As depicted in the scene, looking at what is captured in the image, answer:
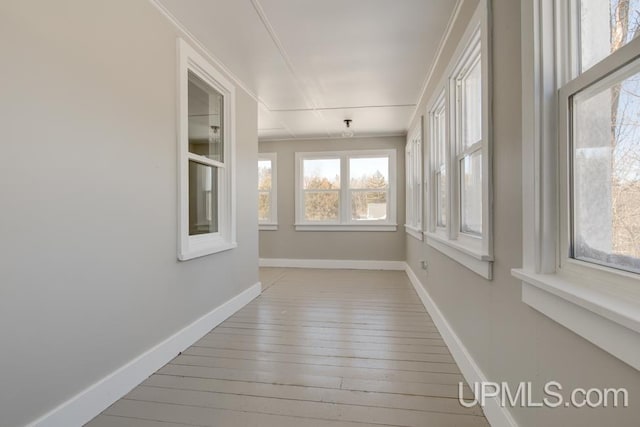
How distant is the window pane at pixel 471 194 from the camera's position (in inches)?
79.7

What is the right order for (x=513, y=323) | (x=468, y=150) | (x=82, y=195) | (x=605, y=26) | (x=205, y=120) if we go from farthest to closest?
(x=205, y=120)
(x=468, y=150)
(x=82, y=195)
(x=513, y=323)
(x=605, y=26)

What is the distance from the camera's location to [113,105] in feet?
5.88

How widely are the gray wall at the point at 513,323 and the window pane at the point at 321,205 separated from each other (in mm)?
3936

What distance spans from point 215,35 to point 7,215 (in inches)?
74.4

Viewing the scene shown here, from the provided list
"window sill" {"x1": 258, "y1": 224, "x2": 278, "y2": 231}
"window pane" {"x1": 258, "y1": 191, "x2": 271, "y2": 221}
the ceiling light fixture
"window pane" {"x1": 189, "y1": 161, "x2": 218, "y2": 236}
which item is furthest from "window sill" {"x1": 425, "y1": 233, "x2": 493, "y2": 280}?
"window pane" {"x1": 258, "y1": 191, "x2": 271, "y2": 221}

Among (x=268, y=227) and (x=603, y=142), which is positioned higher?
(x=603, y=142)

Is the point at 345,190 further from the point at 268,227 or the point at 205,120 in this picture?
the point at 205,120

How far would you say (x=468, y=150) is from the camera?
210 centimetres

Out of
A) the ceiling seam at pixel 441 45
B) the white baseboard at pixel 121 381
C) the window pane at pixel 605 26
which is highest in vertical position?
the ceiling seam at pixel 441 45

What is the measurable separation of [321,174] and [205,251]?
11.7 ft

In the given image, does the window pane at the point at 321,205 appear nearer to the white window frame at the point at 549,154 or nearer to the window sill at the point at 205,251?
the window sill at the point at 205,251

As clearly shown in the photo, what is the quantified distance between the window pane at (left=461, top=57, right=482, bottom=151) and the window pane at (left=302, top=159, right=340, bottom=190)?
3667 millimetres

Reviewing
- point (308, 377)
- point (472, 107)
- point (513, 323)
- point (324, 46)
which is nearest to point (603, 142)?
point (513, 323)

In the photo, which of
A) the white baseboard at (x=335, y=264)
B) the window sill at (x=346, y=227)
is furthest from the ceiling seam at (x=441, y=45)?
the white baseboard at (x=335, y=264)
